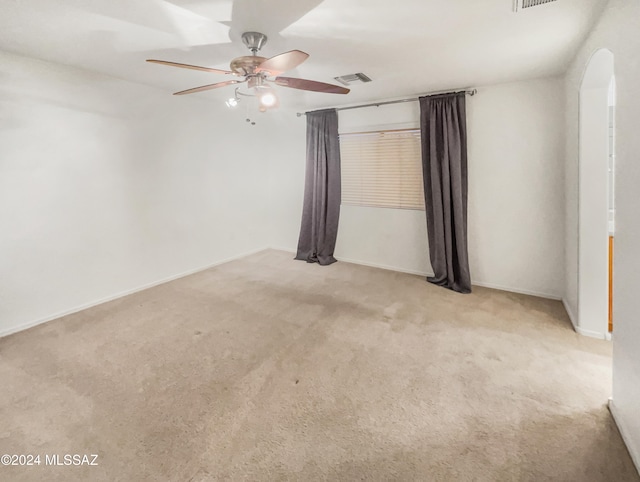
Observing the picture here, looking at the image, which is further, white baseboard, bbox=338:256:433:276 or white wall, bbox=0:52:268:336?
white baseboard, bbox=338:256:433:276

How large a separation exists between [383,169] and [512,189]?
158 cm

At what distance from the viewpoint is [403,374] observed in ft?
6.67

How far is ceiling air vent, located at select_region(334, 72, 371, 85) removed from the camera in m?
3.03

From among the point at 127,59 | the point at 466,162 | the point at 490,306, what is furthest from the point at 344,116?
the point at 490,306

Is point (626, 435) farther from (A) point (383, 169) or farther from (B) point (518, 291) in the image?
(A) point (383, 169)

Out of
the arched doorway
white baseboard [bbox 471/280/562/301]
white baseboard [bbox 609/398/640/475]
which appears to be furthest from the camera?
white baseboard [bbox 471/280/562/301]

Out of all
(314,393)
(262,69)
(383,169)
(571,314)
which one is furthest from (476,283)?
(262,69)

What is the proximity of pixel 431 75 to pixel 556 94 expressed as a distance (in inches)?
50.3

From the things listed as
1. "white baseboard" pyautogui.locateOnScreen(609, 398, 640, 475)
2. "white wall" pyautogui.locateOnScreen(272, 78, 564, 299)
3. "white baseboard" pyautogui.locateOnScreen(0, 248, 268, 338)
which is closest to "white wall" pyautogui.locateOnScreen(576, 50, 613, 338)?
"white wall" pyautogui.locateOnScreen(272, 78, 564, 299)

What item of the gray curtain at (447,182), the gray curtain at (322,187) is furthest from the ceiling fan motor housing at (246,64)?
the gray curtain at (322,187)

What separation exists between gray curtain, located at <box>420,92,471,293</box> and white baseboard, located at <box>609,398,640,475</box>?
1.87 m

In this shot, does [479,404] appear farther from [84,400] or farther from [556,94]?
[556,94]

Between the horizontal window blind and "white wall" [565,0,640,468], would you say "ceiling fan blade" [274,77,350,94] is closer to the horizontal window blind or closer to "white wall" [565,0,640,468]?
"white wall" [565,0,640,468]

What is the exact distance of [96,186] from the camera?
3.17 metres
